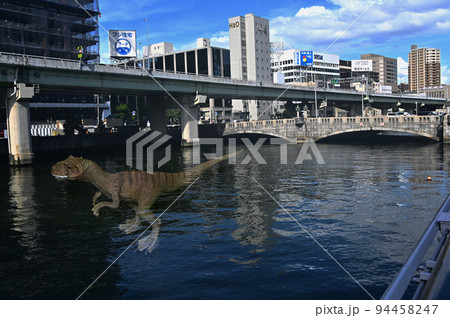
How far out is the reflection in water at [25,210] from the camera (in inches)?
837

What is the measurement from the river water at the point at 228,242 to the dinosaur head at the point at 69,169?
3.22m

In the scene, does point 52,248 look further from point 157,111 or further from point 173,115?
point 173,115

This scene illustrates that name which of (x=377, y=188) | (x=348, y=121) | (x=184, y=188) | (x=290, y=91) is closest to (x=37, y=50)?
(x=290, y=91)

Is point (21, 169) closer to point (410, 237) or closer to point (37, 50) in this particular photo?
point (410, 237)

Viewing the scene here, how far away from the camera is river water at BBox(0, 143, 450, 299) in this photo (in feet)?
46.8

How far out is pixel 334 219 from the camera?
2361cm

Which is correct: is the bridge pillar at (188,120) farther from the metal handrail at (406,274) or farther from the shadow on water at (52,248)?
the metal handrail at (406,274)

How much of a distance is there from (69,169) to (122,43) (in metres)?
82.5

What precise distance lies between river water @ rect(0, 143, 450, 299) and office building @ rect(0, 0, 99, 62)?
9563 centimetres

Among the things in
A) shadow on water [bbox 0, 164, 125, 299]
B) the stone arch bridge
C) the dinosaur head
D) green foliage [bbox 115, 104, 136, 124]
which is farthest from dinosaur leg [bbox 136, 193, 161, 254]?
green foliage [bbox 115, 104, 136, 124]

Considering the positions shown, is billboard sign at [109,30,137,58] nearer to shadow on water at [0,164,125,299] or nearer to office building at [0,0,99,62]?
office building at [0,0,99,62]

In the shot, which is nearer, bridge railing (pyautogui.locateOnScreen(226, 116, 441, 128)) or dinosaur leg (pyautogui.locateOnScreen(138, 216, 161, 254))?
dinosaur leg (pyautogui.locateOnScreen(138, 216, 161, 254))

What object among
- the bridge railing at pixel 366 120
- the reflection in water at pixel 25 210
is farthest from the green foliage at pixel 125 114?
the reflection in water at pixel 25 210

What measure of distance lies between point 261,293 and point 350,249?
6.26 metres
